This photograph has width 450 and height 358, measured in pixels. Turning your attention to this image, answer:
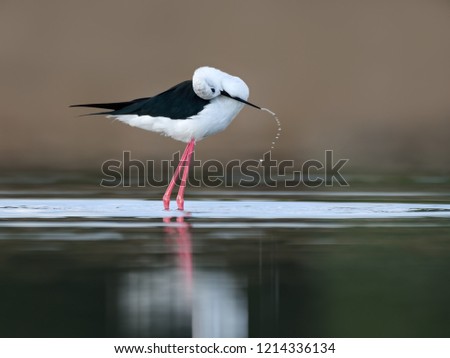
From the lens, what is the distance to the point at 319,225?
11250 mm

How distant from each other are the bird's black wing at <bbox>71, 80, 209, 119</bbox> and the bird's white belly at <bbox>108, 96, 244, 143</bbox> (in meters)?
0.05

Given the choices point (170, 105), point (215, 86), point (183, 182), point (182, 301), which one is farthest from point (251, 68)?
point (182, 301)

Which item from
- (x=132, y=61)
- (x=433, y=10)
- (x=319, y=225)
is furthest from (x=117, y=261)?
(x=433, y=10)

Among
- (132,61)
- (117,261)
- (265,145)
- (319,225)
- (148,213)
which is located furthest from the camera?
(132,61)

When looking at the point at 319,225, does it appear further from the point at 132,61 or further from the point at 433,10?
the point at 433,10

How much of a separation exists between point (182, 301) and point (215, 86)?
5.61m

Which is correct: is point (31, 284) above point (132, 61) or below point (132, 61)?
below

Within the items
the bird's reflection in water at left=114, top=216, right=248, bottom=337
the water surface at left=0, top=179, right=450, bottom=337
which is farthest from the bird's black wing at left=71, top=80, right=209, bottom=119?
the bird's reflection in water at left=114, top=216, right=248, bottom=337

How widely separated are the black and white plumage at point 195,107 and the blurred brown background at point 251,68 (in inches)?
301

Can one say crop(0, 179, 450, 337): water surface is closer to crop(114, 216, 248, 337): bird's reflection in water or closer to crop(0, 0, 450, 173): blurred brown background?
crop(114, 216, 248, 337): bird's reflection in water

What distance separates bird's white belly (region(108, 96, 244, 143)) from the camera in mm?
13055

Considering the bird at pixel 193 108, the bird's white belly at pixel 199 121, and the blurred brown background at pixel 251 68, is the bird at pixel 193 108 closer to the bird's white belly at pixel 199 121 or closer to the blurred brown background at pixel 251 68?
the bird's white belly at pixel 199 121

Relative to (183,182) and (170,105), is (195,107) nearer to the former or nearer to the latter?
(170,105)

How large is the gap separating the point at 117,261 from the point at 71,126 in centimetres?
1497
